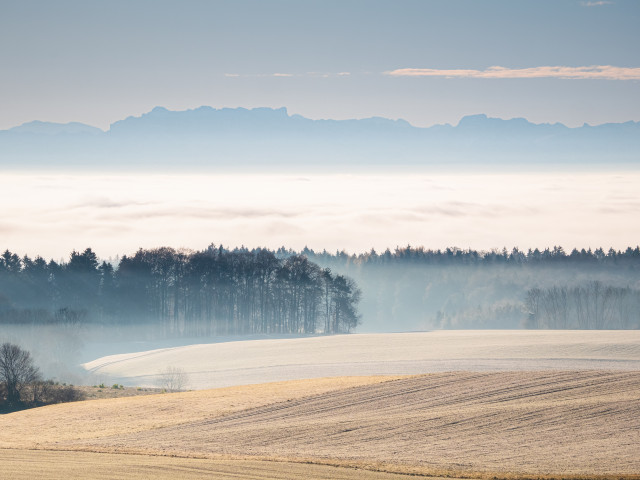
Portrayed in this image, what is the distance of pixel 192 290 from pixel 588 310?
7118 cm

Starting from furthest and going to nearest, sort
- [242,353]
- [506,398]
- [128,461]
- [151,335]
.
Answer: [151,335] < [242,353] < [506,398] < [128,461]

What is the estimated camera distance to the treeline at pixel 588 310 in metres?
136

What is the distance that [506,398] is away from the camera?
41.7 m

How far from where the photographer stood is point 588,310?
13650 centimetres

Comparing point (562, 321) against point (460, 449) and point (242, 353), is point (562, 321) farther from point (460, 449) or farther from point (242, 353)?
point (460, 449)

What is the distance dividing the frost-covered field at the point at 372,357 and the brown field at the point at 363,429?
12.7m

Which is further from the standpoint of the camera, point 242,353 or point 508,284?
point 508,284

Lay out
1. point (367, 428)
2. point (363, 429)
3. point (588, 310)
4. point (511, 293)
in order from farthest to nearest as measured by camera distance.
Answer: point (511, 293), point (588, 310), point (367, 428), point (363, 429)

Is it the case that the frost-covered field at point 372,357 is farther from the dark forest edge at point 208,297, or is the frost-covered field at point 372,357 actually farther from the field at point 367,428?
the dark forest edge at point 208,297

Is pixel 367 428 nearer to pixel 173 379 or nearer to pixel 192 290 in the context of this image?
pixel 173 379

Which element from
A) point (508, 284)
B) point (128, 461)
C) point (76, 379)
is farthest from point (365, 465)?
point (508, 284)

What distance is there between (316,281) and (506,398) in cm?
8294

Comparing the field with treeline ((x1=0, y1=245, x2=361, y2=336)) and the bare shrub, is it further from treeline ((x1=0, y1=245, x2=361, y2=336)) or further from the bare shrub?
treeline ((x1=0, y1=245, x2=361, y2=336))

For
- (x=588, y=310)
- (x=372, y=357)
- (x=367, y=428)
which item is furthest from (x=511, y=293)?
(x=367, y=428)
